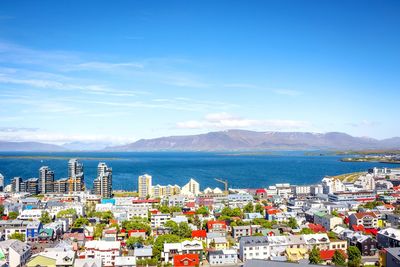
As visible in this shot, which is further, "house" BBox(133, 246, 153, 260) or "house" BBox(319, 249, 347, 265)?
"house" BBox(133, 246, 153, 260)

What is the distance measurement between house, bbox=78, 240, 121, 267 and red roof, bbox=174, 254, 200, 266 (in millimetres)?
1656

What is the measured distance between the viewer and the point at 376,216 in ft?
47.7

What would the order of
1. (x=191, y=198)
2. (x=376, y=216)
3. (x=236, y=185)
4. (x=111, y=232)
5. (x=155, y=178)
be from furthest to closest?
(x=155, y=178)
(x=236, y=185)
(x=191, y=198)
(x=376, y=216)
(x=111, y=232)

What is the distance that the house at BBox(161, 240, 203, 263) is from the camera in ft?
34.9

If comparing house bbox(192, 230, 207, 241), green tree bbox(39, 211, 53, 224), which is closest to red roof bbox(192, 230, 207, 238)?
house bbox(192, 230, 207, 241)

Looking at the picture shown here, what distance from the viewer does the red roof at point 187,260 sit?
1007 centimetres

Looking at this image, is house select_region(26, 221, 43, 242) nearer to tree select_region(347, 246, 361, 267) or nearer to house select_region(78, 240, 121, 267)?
house select_region(78, 240, 121, 267)

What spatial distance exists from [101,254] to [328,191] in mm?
16373

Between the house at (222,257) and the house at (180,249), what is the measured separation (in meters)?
0.41

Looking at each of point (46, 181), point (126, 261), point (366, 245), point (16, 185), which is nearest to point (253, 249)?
point (366, 245)

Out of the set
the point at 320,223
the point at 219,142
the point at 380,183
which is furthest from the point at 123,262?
the point at 219,142

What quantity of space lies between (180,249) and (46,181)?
17.4 meters

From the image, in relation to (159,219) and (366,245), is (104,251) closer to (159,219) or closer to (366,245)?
(159,219)

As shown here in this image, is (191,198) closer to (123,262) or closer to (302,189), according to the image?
(302,189)
